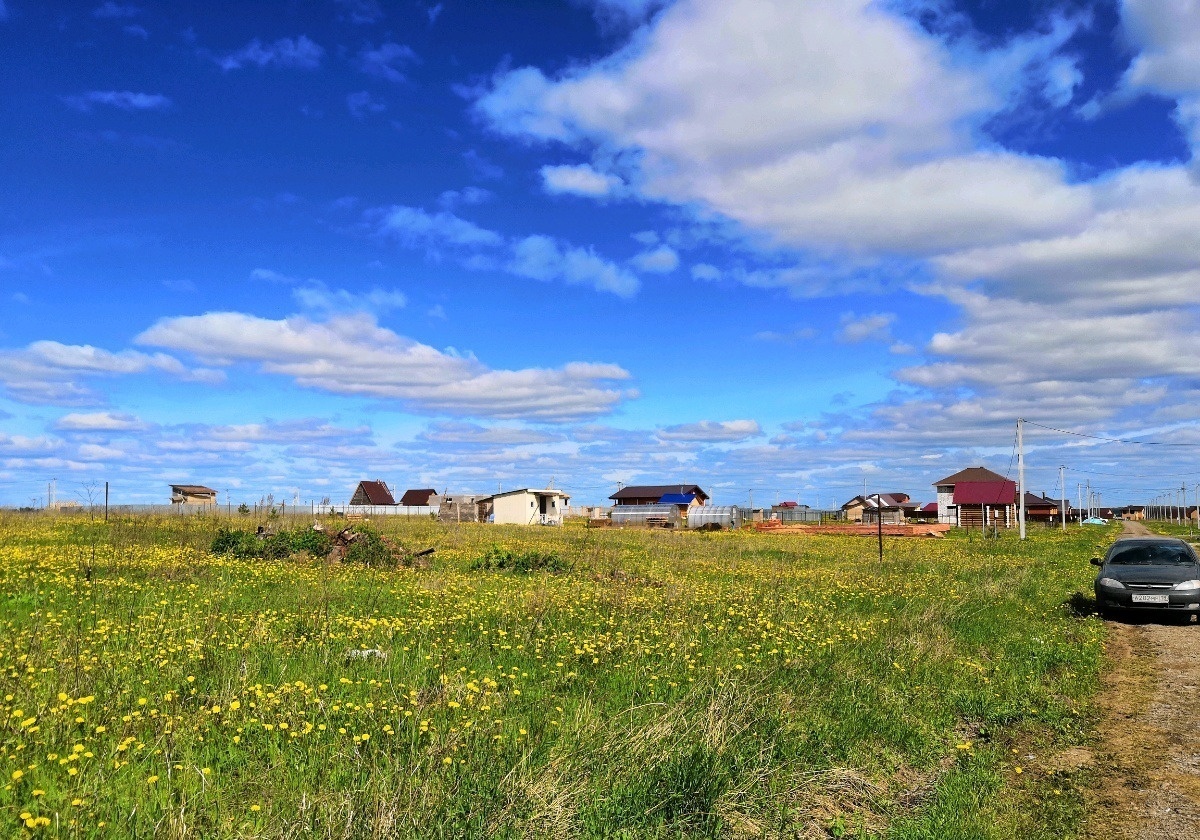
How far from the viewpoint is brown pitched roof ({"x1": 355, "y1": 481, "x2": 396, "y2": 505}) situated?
100156 mm

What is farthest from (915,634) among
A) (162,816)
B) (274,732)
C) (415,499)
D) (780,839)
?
(415,499)

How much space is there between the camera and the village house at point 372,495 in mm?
99312

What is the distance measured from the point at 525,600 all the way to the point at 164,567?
8.89 metres

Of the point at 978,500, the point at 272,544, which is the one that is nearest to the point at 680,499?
Answer: the point at 978,500

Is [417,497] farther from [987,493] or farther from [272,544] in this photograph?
[272,544]

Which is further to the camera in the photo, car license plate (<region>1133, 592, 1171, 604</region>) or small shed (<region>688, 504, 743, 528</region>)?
small shed (<region>688, 504, 743, 528</region>)

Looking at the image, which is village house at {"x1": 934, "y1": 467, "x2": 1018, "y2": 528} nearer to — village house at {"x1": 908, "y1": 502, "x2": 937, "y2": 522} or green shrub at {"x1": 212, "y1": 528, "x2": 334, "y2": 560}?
village house at {"x1": 908, "y1": 502, "x2": 937, "y2": 522}

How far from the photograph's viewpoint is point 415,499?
113m

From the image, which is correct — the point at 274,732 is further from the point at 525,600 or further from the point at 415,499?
the point at 415,499

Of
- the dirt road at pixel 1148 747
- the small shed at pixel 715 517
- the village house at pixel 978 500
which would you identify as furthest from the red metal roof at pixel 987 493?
the dirt road at pixel 1148 747

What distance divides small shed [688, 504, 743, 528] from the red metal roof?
123 ft

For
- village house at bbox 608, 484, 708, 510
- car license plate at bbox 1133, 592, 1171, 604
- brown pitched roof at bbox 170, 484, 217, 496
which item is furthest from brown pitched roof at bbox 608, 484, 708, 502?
car license plate at bbox 1133, 592, 1171, 604

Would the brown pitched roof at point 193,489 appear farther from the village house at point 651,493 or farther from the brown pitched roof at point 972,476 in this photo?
the brown pitched roof at point 972,476

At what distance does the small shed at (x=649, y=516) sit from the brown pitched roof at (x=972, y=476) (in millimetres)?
44986
